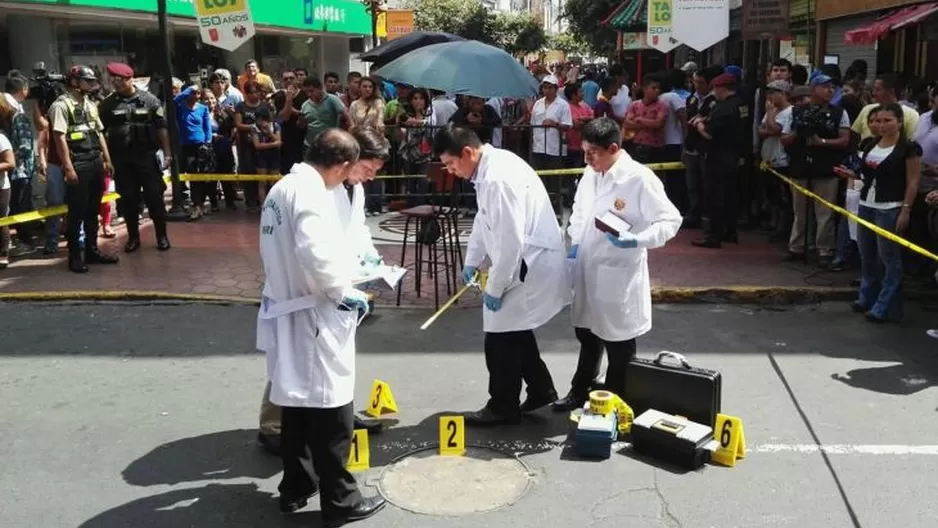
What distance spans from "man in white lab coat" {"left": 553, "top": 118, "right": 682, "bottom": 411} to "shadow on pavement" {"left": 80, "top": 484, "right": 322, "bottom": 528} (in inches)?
75.0

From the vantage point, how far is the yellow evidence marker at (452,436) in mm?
4867

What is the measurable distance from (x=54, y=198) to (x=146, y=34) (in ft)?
28.7

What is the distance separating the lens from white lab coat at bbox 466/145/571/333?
477cm

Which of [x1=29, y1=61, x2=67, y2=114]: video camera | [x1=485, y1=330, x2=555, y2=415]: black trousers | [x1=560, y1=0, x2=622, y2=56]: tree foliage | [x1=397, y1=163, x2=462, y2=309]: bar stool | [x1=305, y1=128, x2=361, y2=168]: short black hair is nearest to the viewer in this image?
[x1=305, y1=128, x2=361, y2=168]: short black hair

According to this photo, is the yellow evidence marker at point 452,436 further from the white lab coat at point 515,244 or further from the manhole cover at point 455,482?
the white lab coat at point 515,244

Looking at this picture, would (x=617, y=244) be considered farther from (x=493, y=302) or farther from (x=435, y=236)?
(x=435, y=236)

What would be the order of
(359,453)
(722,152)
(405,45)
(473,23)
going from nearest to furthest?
1. (359,453)
2. (722,152)
3. (405,45)
4. (473,23)

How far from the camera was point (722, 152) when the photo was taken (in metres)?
9.37

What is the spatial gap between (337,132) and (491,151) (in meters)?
1.07

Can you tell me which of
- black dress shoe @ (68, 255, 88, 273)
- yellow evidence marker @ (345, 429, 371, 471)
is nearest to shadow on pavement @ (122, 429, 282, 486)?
yellow evidence marker @ (345, 429, 371, 471)

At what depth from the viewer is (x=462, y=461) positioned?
15.8 ft

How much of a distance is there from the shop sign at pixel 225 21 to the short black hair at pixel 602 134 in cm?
641

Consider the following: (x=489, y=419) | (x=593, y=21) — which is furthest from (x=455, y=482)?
(x=593, y=21)

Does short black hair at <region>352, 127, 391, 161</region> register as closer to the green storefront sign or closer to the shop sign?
the shop sign
